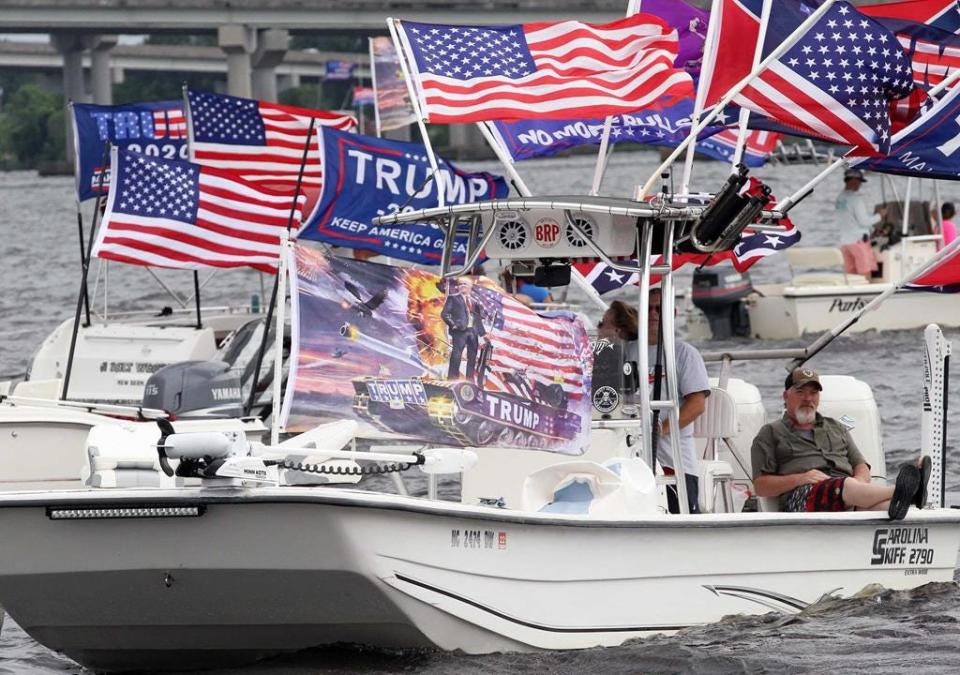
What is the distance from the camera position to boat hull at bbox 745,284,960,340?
27828mm

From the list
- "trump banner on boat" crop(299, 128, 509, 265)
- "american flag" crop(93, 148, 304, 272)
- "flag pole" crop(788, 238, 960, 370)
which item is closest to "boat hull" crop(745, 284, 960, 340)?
"trump banner on boat" crop(299, 128, 509, 265)

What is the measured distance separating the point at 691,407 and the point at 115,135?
14.5 metres

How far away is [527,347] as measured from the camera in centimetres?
1071

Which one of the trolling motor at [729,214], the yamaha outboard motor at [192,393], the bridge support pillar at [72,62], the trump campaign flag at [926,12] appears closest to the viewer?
the trolling motor at [729,214]

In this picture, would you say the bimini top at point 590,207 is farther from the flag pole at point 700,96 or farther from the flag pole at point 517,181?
the flag pole at point 517,181

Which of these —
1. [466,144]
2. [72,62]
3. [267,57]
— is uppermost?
[72,62]

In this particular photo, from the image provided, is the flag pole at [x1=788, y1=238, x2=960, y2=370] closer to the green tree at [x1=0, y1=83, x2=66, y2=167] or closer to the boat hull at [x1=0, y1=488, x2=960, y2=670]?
the boat hull at [x1=0, y1=488, x2=960, y2=670]

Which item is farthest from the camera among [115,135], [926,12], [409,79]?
[115,135]

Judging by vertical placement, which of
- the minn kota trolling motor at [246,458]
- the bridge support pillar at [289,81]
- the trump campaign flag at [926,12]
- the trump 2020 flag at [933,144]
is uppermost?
the bridge support pillar at [289,81]

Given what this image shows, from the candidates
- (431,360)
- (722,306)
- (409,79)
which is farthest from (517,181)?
(722,306)

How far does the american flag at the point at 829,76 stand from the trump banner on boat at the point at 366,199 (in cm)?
681

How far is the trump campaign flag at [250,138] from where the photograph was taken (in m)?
21.7

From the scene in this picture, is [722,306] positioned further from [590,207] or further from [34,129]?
[34,129]

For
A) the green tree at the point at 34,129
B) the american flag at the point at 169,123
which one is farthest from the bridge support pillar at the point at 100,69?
the american flag at the point at 169,123
